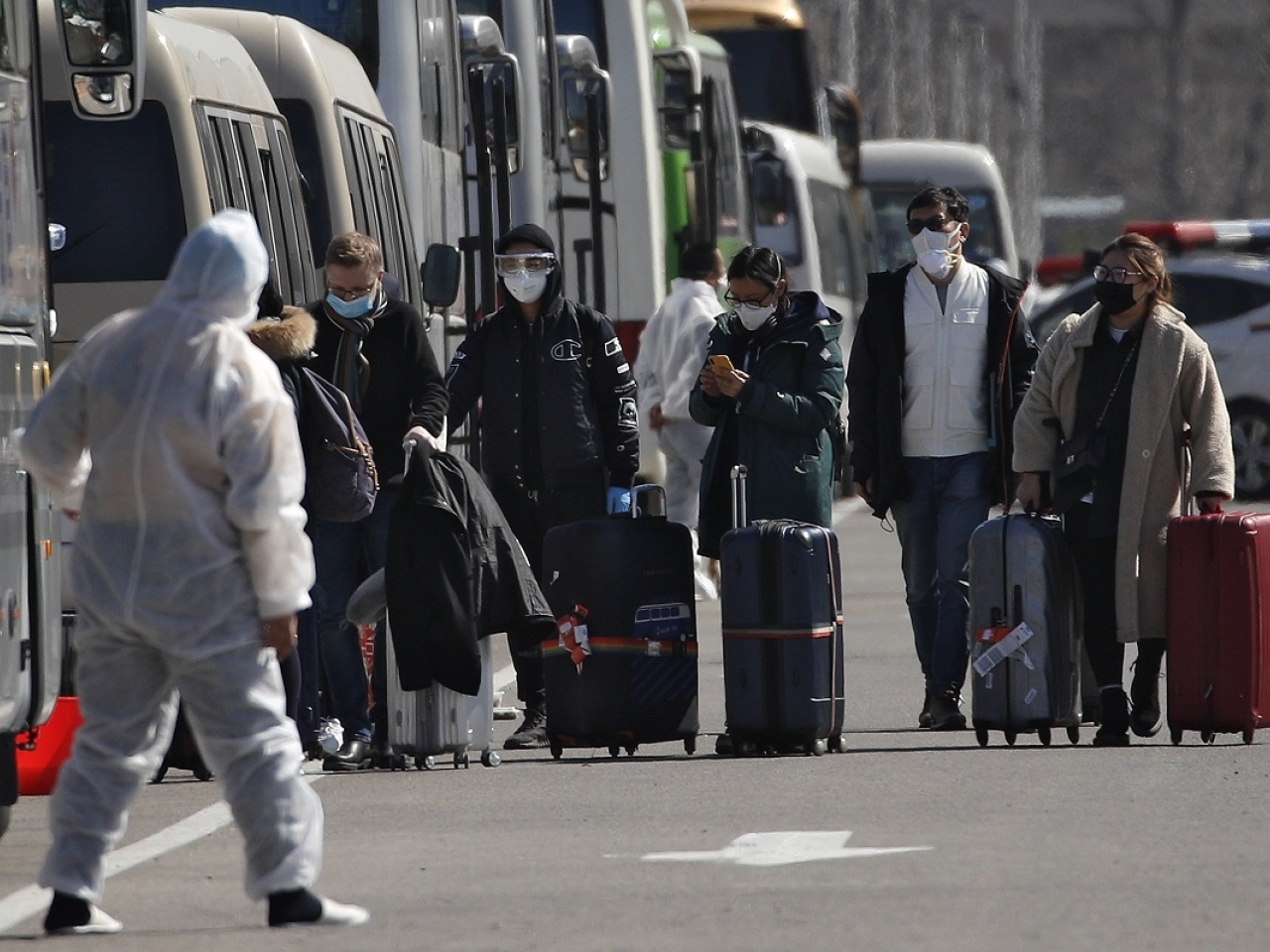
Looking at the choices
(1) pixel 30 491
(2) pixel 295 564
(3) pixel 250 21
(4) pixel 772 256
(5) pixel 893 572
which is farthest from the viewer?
(5) pixel 893 572

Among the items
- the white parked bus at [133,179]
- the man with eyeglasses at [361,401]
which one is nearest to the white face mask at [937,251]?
the man with eyeglasses at [361,401]

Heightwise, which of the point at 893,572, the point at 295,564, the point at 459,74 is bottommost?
the point at 893,572

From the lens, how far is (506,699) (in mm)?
13078

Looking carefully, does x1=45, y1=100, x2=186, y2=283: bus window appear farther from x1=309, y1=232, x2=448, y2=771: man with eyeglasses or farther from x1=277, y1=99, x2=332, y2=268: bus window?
x1=277, y1=99, x2=332, y2=268: bus window

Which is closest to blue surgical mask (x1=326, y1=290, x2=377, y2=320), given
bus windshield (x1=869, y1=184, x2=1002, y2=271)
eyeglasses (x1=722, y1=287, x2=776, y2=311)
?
eyeglasses (x1=722, y1=287, x2=776, y2=311)

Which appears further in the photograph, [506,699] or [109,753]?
[506,699]

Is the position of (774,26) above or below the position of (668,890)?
above

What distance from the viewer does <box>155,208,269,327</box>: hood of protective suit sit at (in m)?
7.09

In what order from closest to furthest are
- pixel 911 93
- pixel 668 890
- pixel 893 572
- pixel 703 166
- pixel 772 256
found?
pixel 668 890 < pixel 772 256 < pixel 893 572 < pixel 703 166 < pixel 911 93

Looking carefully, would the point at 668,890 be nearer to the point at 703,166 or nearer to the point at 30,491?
the point at 30,491

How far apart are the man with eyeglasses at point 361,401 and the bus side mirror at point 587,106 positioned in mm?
7686

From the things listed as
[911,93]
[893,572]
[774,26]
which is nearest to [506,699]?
[893,572]

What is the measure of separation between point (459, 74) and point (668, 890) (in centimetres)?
985

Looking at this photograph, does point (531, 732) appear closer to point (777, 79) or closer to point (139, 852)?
point (139, 852)
